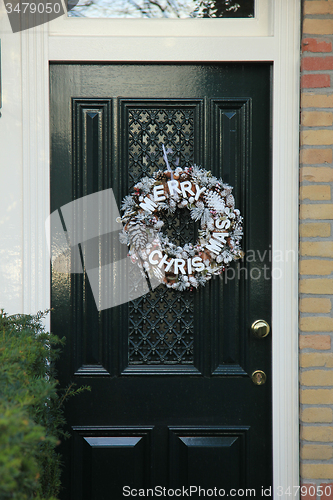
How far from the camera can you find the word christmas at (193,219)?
6.13 feet

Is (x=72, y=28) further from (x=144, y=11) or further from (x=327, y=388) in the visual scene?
(x=327, y=388)

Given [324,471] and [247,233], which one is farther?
[247,233]

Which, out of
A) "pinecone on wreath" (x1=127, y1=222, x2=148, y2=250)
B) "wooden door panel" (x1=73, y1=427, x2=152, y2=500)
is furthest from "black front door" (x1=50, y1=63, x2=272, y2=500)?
"pinecone on wreath" (x1=127, y1=222, x2=148, y2=250)

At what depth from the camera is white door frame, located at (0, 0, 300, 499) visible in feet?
6.16

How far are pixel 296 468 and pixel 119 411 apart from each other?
88 cm

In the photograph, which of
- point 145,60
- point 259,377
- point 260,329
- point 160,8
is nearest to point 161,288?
point 260,329

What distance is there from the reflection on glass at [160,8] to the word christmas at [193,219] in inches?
29.8

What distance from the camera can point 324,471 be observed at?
183 centimetres

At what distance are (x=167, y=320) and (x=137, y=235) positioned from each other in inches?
17.5

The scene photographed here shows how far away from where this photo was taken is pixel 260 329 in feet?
6.32

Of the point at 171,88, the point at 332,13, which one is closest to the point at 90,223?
the point at 171,88

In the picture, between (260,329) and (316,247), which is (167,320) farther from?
(316,247)

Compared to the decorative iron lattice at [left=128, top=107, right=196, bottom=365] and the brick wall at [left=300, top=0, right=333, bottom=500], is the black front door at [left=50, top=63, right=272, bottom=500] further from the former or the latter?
the brick wall at [left=300, top=0, right=333, bottom=500]

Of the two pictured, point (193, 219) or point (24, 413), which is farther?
point (193, 219)
